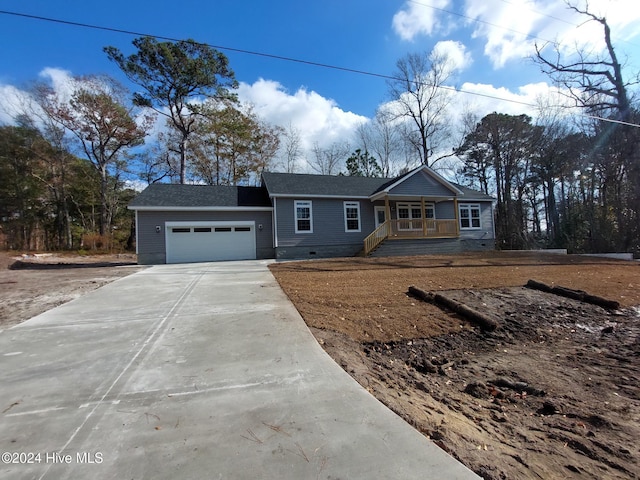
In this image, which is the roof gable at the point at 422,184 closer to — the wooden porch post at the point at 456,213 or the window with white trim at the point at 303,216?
the wooden porch post at the point at 456,213

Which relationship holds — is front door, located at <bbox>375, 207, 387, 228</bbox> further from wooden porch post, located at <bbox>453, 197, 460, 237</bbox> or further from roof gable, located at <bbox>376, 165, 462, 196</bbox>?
wooden porch post, located at <bbox>453, 197, 460, 237</bbox>

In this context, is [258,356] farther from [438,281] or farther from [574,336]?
[438,281]

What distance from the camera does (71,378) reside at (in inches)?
115

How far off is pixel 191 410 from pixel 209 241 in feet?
48.3

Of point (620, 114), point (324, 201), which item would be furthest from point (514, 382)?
point (620, 114)

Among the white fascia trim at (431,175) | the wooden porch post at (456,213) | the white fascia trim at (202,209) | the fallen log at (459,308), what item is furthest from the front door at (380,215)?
the fallen log at (459,308)

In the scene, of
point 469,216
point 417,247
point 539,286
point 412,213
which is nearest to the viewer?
point 539,286

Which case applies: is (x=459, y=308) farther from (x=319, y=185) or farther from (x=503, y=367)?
(x=319, y=185)

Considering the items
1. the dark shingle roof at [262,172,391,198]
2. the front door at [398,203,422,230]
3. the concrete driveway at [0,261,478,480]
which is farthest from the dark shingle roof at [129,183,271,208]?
the concrete driveway at [0,261,478,480]

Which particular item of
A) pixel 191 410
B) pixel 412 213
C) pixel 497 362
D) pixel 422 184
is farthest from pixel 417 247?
pixel 191 410

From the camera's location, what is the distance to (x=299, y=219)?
17.2 meters

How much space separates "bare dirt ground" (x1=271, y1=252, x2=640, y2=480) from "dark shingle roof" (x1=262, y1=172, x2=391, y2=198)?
10.4m

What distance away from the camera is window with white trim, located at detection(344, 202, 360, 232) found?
59.4 ft

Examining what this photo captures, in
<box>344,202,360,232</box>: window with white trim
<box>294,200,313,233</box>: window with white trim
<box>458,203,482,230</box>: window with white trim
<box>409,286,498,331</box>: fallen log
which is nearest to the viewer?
<box>409,286,498,331</box>: fallen log
